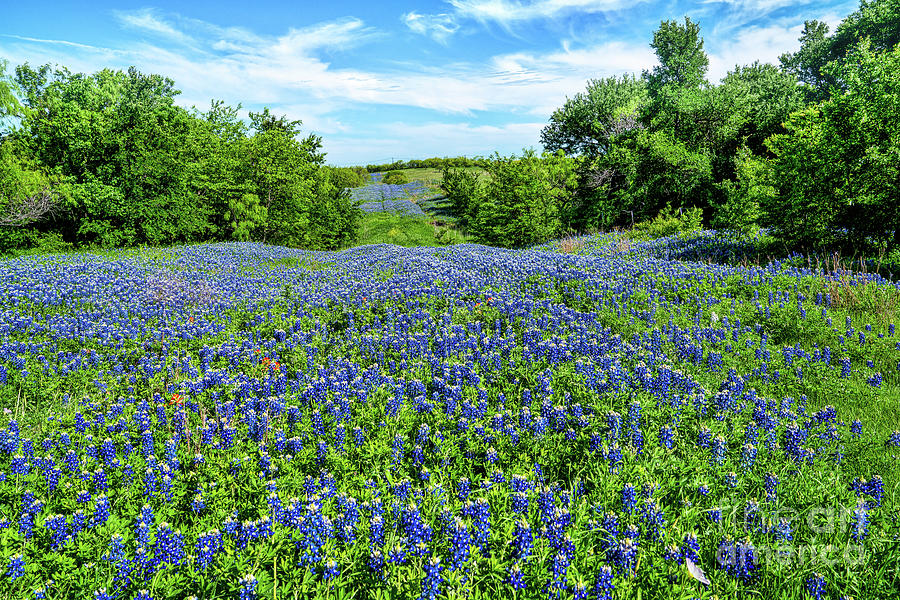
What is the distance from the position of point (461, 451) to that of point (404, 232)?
40644 mm

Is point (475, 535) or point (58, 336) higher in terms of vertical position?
point (58, 336)

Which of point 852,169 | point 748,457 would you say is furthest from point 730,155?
point 748,457

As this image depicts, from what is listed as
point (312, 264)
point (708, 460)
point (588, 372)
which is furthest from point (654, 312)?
point (312, 264)

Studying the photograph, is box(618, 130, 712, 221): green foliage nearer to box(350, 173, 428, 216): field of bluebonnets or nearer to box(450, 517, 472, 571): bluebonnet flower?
box(350, 173, 428, 216): field of bluebonnets

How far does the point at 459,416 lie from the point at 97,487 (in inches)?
129

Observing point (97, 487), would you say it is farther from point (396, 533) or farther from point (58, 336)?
point (58, 336)

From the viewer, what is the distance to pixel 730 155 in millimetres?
30562

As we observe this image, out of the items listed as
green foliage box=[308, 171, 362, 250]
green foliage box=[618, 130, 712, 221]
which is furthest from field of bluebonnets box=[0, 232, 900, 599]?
green foliage box=[308, 171, 362, 250]

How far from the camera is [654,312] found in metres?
8.25

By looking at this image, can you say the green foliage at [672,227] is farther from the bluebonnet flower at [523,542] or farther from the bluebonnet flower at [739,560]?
the bluebonnet flower at [523,542]

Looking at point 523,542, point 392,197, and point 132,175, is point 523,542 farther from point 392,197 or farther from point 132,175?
point 392,197
